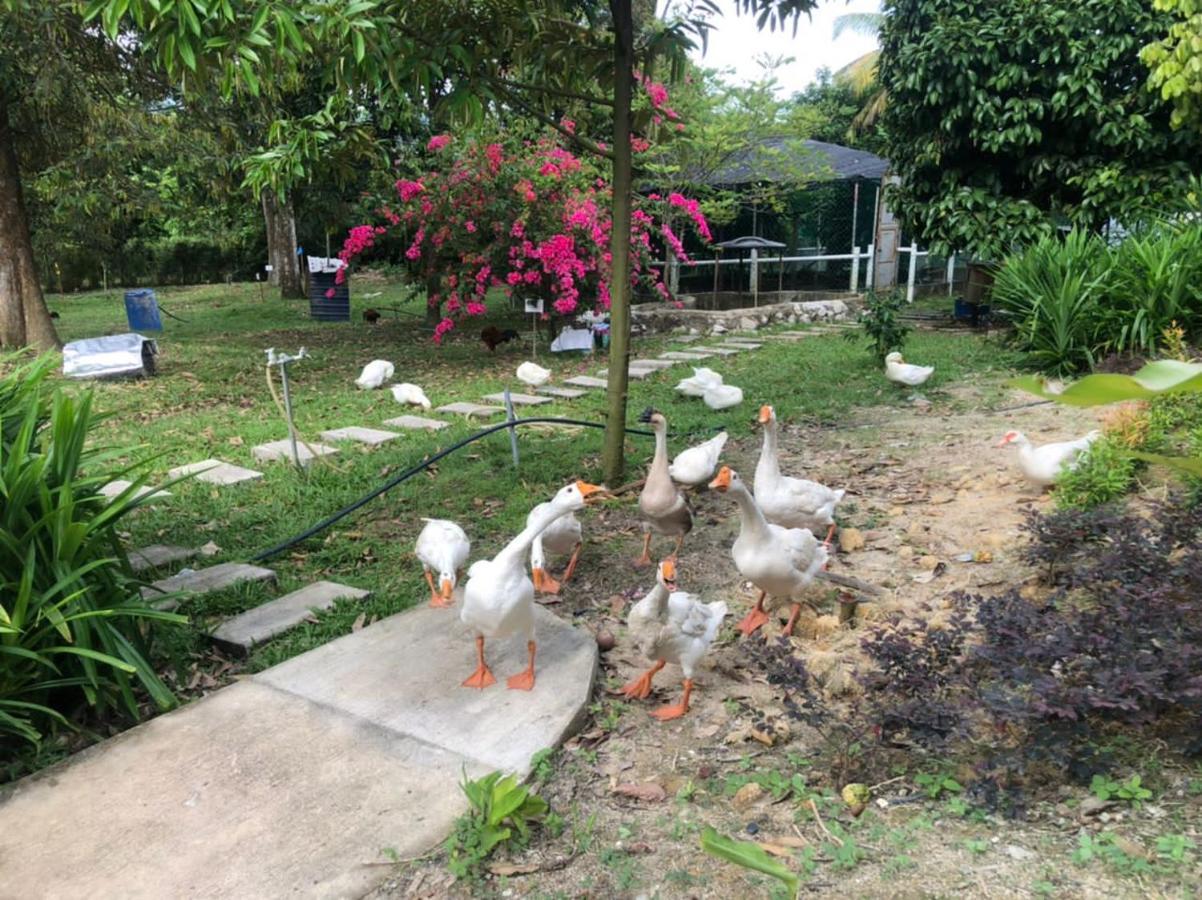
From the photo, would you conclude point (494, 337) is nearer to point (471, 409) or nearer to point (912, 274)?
point (471, 409)

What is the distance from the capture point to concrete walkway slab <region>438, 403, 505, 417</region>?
746 cm

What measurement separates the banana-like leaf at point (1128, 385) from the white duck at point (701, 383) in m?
6.21

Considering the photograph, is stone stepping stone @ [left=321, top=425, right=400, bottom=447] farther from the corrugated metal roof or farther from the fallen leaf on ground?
the corrugated metal roof

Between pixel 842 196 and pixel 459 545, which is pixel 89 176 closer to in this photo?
pixel 459 545

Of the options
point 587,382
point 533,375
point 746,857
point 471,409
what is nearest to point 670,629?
point 746,857

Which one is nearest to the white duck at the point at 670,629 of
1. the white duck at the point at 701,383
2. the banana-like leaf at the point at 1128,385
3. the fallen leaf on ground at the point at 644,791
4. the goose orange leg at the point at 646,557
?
the fallen leaf on ground at the point at 644,791

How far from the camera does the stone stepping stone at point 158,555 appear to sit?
13.8ft

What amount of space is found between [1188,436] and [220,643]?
201 inches

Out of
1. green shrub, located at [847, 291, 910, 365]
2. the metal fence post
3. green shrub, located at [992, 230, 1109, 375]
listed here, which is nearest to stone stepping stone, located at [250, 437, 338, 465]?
green shrub, located at [847, 291, 910, 365]

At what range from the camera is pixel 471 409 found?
759 centimetres

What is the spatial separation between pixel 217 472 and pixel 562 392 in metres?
3.57

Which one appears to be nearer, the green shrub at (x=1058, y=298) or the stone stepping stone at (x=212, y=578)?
the stone stepping stone at (x=212, y=578)

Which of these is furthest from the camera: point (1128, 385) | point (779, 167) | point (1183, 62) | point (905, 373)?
point (779, 167)

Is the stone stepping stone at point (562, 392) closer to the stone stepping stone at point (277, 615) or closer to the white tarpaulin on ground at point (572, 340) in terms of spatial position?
the white tarpaulin on ground at point (572, 340)
